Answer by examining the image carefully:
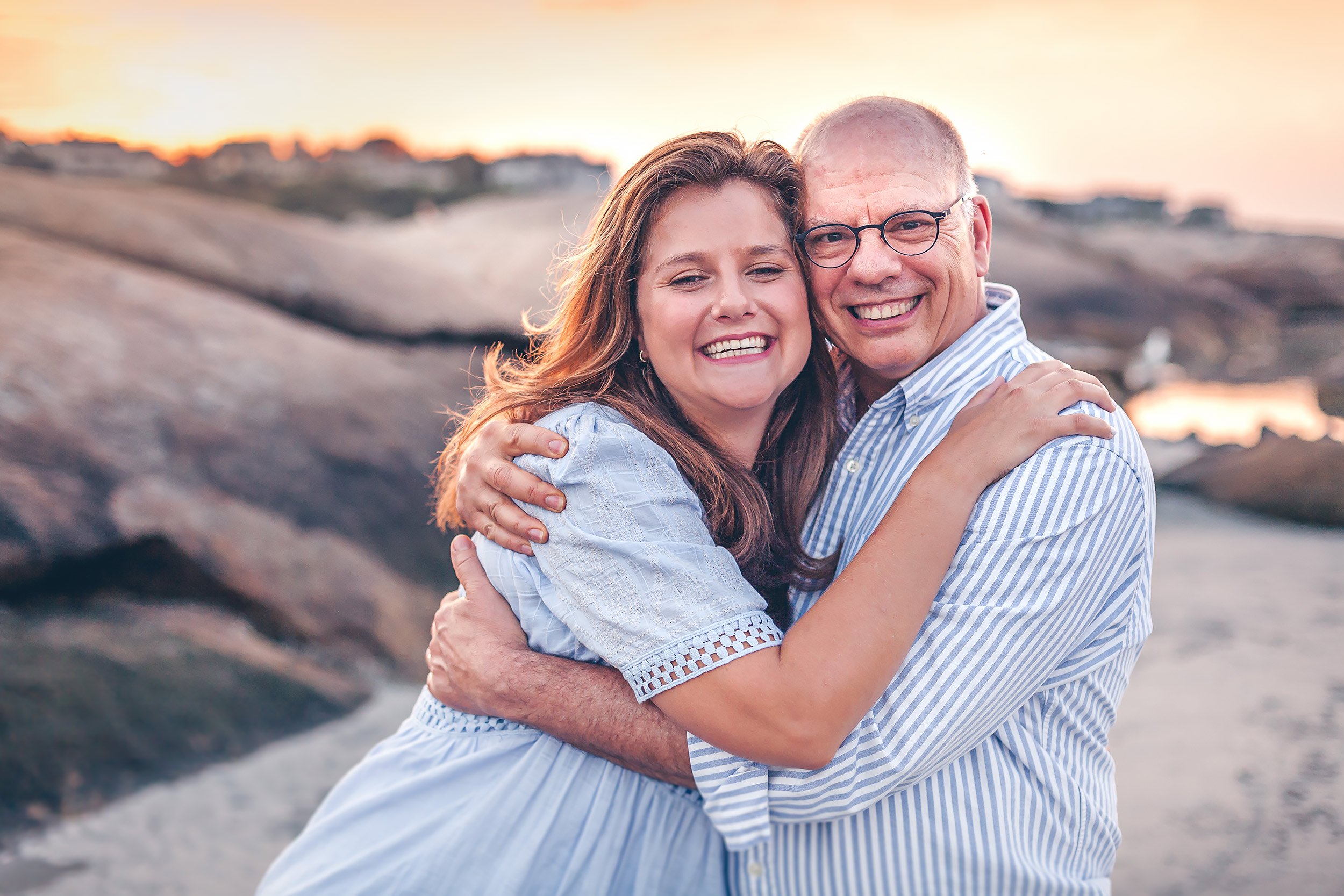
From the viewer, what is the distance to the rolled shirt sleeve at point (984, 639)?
188 cm

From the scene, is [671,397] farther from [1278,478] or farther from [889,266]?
[1278,478]

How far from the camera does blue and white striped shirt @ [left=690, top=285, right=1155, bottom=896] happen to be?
6.22 feet

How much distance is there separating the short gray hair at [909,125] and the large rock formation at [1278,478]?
7052mm

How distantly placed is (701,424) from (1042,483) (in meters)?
0.89

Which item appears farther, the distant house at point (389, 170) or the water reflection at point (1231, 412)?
the distant house at point (389, 170)

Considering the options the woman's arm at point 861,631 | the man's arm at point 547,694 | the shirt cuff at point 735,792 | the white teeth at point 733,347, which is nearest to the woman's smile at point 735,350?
the white teeth at point 733,347

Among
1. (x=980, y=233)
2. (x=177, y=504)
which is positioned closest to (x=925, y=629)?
(x=980, y=233)

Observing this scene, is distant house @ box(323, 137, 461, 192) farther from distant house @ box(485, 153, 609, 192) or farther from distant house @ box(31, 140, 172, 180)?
distant house @ box(31, 140, 172, 180)

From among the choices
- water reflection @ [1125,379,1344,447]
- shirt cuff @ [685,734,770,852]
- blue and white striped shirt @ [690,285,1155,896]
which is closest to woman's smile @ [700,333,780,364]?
blue and white striped shirt @ [690,285,1155,896]

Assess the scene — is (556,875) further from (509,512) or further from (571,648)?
(509,512)

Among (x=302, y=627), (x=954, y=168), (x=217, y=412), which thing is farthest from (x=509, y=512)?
(x=217, y=412)

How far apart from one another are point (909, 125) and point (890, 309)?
1.53 ft

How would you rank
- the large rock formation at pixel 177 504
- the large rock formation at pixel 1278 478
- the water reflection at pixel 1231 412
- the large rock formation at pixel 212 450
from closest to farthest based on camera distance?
the large rock formation at pixel 177 504
the large rock formation at pixel 212 450
the large rock formation at pixel 1278 478
the water reflection at pixel 1231 412

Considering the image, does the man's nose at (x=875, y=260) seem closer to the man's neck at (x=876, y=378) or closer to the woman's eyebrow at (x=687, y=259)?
the man's neck at (x=876, y=378)
